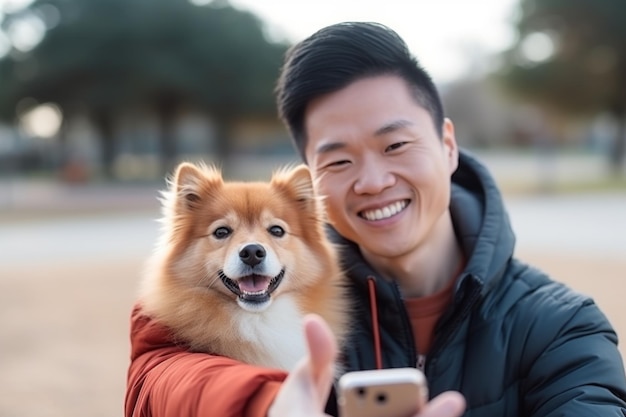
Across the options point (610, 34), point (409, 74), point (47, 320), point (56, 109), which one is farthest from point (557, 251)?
point (56, 109)

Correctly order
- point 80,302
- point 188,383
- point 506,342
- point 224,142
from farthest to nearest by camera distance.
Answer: point 224,142 < point 80,302 < point 506,342 < point 188,383

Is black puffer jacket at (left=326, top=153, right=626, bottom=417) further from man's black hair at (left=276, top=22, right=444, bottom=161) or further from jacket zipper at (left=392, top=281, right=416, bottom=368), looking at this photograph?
man's black hair at (left=276, top=22, right=444, bottom=161)

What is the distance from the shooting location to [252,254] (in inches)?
99.9

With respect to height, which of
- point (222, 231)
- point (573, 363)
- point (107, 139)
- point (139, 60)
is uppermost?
point (139, 60)

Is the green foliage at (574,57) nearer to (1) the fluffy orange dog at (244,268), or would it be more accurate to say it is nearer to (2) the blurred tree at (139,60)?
(2) the blurred tree at (139,60)

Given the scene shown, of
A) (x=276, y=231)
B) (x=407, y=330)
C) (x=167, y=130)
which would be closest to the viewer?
(x=407, y=330)

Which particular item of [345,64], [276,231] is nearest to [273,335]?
[276,231]

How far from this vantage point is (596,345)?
2219 millimetres

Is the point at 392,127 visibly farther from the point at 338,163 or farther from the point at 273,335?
the point at 273,335

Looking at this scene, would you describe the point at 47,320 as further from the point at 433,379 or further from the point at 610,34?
the point at 610,34

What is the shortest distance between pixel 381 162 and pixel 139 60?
1251 inches

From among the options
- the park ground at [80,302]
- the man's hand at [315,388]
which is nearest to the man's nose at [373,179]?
the man's hand at [315,388]

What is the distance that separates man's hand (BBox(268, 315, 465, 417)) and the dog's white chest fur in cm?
100

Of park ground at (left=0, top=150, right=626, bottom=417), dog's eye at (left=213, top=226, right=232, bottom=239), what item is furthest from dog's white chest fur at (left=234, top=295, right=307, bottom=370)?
park ground at (left=0, top=150, right=626, bottom=417)
